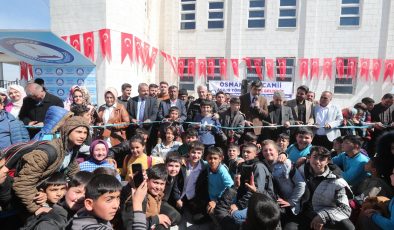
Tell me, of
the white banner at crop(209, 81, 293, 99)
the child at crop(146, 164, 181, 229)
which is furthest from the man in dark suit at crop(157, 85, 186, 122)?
the white banner at crop(209, 81, 293, 99)

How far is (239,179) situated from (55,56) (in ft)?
21.1

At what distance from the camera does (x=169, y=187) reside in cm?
333

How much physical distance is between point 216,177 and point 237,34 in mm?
12046

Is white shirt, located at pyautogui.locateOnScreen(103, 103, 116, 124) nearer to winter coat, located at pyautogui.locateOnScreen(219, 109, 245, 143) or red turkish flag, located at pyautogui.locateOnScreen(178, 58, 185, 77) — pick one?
winter coat, located at pyautogui.locateOnScreen(219, 109, 245, 143)

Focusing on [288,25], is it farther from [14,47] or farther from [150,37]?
[14,47]

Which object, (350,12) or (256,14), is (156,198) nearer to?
(256,14)

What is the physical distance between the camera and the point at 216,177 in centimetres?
339

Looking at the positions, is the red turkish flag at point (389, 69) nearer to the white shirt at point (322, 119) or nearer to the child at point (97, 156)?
the white shirt at point (322, 119)

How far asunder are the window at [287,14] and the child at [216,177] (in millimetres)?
12569

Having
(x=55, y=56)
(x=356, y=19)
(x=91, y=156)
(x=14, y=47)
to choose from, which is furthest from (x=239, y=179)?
(x=356, y=19)

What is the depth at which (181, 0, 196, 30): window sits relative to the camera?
14703 millimetres

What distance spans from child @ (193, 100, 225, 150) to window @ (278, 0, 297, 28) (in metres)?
11.2

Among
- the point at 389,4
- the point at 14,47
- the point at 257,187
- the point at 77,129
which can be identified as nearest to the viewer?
the point at 77,129

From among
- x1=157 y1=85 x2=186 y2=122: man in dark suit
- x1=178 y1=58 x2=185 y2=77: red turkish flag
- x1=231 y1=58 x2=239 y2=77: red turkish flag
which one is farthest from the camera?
x1=178 y1=58 x2=185 y2=77: red turkish flag
